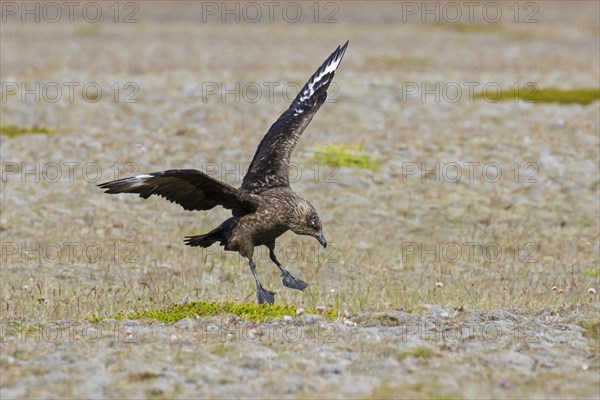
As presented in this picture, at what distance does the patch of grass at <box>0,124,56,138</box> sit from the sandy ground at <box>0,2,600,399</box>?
385 millimetres

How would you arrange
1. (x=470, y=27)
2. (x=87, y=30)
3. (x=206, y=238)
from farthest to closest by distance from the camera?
(x=470, y=27)
(x=87, y=30)
(x=206, y=238)

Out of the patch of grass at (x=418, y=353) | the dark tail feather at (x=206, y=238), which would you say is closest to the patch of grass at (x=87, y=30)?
the dark tail feather at (x=206, y=238)

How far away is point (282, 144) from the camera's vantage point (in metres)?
12.7

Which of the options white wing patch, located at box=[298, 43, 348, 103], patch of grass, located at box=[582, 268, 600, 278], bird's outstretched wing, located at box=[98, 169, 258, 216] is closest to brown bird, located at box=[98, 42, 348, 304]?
bird's outstretched wing, located at box=[98, 169, 258, 216]

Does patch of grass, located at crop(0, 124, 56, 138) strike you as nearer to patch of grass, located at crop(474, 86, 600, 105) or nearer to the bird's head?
the bird's head

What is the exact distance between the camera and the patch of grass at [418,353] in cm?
842

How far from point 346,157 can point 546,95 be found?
962 centimetres

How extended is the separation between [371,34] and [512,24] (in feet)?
54.0

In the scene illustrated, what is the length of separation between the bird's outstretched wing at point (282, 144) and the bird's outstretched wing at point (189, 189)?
2.86ft

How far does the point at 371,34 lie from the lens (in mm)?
53531

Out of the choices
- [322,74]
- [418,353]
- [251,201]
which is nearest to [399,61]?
[322,74]

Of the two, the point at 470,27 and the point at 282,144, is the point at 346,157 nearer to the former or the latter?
the point at 282,144

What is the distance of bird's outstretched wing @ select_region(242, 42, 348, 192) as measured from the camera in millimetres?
12297

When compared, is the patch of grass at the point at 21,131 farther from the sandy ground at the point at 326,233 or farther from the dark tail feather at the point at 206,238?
the dark tail feather at the point at 206,238
